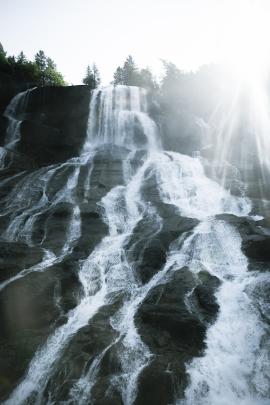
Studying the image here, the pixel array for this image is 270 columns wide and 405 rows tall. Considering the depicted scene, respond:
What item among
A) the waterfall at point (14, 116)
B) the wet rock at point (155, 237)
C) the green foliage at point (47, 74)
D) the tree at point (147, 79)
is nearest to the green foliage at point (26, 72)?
the green foliage at point (47, 74)

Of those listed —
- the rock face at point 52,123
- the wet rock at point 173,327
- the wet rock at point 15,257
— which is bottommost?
the wet rock at point 173,327

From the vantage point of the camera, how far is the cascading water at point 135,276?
1058 centimetres

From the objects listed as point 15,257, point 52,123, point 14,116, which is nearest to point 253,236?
point 15,257

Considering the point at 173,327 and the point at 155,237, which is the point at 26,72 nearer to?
the point at 155,237

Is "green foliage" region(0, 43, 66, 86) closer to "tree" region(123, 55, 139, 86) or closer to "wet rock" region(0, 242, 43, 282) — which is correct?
"tree" region(123, 55, 139, 86)

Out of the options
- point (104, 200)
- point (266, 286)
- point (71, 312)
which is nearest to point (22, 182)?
point (104, 200)

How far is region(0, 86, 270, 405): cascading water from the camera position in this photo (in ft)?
34.7

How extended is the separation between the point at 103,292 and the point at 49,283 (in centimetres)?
244

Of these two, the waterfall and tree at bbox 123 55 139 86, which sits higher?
tree at bbox 123 55 139 86

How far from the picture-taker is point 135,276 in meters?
15.9

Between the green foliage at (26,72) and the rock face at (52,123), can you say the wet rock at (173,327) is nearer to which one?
the rock face at (52,123)

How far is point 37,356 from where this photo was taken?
460 inches

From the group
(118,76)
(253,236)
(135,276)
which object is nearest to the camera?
(135,276)

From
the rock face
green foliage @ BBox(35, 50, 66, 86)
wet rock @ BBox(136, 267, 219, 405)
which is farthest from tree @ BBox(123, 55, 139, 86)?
wet rock @ BBox(136, 267, 219, 405)
